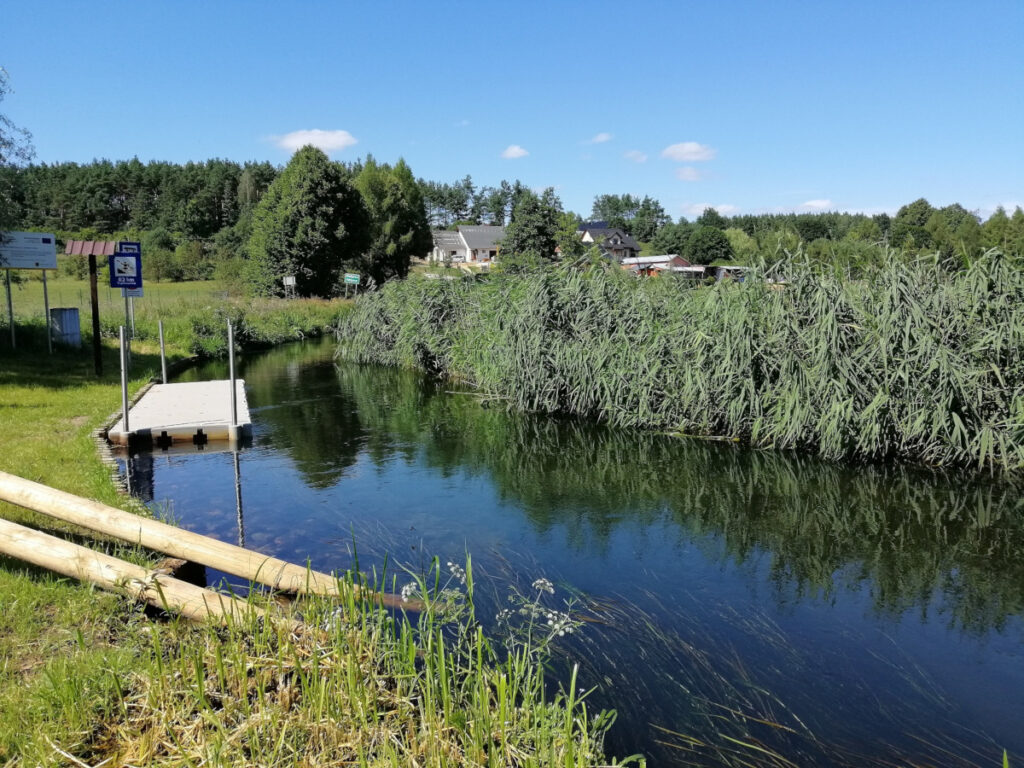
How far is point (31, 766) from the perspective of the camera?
3.21 meters

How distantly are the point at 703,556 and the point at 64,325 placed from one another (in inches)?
649

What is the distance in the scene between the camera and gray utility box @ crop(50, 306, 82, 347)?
17.9 meters

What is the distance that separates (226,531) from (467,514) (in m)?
2.47

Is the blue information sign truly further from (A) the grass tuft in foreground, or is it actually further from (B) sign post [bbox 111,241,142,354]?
(A) the grass tuft in foreground

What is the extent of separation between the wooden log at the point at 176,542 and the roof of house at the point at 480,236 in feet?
312

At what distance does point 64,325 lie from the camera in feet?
58.9

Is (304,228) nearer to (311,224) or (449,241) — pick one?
(311,224)

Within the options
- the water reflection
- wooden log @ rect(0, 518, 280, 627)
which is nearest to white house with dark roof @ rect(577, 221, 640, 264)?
the water reflection

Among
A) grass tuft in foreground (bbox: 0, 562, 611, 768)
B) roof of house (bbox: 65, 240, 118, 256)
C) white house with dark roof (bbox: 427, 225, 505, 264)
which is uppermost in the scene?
white house with dark roof (bbox: 427, 225, 505, 264)

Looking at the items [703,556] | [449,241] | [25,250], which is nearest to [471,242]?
[449,241]

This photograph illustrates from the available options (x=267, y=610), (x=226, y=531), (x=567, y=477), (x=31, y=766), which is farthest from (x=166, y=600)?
(x=567, y=477)

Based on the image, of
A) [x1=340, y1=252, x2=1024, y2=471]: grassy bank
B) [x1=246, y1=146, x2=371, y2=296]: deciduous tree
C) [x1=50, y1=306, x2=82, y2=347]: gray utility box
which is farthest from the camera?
[x1=246, y1=146, x2=371, y2=296]: deciduous tree

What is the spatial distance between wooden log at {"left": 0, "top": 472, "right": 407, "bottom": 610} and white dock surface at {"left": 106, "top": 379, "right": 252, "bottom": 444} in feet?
17.2

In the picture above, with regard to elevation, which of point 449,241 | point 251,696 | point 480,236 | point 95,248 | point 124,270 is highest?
point 480,236
